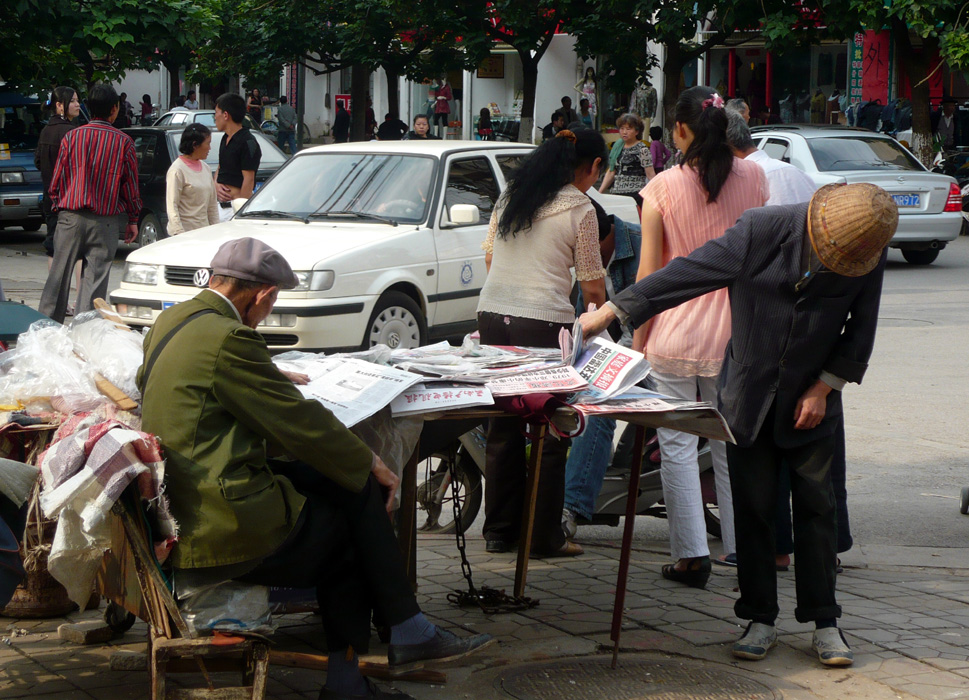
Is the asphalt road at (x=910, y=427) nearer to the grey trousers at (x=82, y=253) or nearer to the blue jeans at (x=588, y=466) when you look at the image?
the blue jeans at (x=588, y=466)

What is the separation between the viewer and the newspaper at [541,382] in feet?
13.5

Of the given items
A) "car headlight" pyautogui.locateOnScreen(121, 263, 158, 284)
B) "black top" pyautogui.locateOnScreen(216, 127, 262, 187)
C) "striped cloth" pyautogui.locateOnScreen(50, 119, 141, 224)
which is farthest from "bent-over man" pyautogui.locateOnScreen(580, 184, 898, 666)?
"black top" pyautogui.locateOnScreen(216, 127, 262, 187)

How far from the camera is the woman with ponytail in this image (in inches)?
215

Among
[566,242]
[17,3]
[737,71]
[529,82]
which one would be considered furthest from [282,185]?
[737,71]

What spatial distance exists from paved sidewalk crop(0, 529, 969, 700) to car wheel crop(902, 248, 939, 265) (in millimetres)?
12501

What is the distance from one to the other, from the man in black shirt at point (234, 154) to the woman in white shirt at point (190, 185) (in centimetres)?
70

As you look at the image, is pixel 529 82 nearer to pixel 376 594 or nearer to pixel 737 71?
pixel 737 71

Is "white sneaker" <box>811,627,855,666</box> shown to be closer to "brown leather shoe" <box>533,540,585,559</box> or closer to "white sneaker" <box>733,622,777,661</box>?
"white sneaker" <box>733,622,777,661</box>

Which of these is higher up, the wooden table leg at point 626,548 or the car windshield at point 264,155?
the car windshield at point 264,155

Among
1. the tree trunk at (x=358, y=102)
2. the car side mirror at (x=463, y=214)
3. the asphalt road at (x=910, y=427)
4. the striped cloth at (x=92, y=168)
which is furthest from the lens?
the tree trunk at (x=358, y=102)

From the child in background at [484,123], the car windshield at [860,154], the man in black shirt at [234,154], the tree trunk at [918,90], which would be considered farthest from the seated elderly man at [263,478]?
the child in background at [484,123]

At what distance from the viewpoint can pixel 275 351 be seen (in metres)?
8.84

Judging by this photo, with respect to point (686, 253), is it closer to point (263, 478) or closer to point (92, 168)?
point (263, 478)

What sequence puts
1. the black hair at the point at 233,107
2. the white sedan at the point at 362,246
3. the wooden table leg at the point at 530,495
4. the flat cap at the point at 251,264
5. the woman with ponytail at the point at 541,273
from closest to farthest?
the flat cap at the point at 251,264
the wooden table leg at the point at 530,495
the woman with ponytail at the point at 541,273
the white sedan at the point at 362,246
the black hair at the point at 233,107
